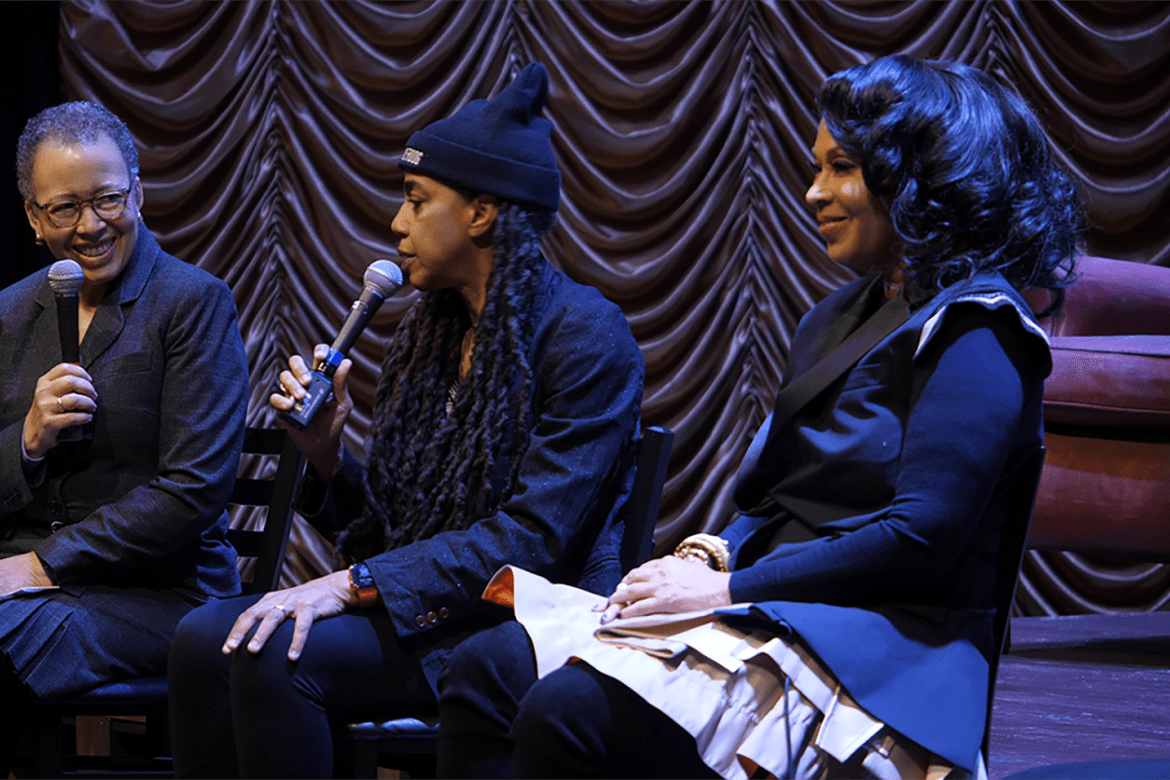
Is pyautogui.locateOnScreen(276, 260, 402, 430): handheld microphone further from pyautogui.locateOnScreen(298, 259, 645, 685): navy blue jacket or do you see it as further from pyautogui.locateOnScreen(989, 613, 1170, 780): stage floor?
pyautogui.locateOnScreen(989, 613, 1170, 780): stage floor

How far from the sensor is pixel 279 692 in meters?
1.60

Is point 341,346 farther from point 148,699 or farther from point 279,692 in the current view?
point 148,699

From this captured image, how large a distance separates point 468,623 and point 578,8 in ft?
12.7

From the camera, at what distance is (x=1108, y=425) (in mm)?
3072

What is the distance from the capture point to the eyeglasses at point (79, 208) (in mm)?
2189

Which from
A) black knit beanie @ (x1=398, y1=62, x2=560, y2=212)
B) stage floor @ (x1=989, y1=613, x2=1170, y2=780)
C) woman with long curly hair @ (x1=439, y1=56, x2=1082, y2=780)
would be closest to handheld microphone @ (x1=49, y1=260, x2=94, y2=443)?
black knit beanie @ (x1=398, y1=62, x2=560, y2=212)

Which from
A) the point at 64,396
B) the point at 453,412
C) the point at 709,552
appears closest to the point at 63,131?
the point at 64,396

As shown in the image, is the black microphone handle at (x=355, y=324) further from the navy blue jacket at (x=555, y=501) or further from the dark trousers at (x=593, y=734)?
the dark trousers at (x=593, y=734)

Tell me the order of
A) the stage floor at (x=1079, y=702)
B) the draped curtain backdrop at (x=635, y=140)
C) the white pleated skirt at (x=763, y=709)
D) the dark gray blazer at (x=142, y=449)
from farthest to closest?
1. the draped curtain backdrop at (x=635, y=140)
2. the stage floor at (x=1079, y=702)
3. the dark gray blazer at (x=142, y=449)
4. the white pleated skirt at (x=763, y=709)

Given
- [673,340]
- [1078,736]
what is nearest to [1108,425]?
[1078,736]

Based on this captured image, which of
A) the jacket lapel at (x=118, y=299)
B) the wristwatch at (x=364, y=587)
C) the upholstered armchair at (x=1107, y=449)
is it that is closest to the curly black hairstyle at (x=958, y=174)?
the wristwatch at (x=364, y=587)

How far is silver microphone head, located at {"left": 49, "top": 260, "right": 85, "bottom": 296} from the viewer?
6.54ft

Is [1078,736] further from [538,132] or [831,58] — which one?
[831,58]

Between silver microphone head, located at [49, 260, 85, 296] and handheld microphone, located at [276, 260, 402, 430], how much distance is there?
507 millimetres
